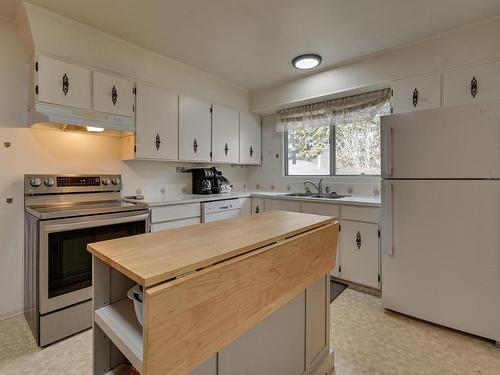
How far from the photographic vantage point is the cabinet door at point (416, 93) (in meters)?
2.40

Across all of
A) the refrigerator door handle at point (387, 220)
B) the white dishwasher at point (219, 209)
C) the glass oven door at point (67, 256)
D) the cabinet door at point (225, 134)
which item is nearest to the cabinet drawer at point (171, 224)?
the white dishwasher at point (219, 209)

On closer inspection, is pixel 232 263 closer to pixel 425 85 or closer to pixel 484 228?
pixel 484 228

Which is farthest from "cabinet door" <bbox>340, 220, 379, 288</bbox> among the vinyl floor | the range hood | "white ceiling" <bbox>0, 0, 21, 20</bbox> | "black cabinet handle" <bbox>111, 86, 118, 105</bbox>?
"white ceiling" <bbox>0, 0, 21, 20</bbox>

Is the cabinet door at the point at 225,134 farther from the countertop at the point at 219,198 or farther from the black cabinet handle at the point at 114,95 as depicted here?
the black cabinet handle at the point at 114,95

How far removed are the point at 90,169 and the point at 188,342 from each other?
2.33 m

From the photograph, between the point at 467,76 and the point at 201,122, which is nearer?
the point at 467,76

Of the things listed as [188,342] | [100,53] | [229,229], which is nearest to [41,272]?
[229,229]

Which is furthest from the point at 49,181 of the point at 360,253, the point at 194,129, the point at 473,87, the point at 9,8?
the point at 473,87

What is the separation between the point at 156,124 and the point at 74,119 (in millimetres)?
788

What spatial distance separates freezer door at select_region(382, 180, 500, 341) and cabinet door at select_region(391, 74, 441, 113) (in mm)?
876

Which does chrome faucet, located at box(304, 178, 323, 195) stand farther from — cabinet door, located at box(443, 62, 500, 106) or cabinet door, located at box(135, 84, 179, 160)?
cabinet door, located at box(135, 84, 179, 160)

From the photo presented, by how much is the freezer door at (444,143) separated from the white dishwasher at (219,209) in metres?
1.78

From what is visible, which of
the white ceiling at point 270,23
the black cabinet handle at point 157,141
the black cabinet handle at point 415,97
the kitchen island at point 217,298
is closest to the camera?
the kitchen island at point 217,298

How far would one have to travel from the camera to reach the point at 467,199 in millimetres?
1883
